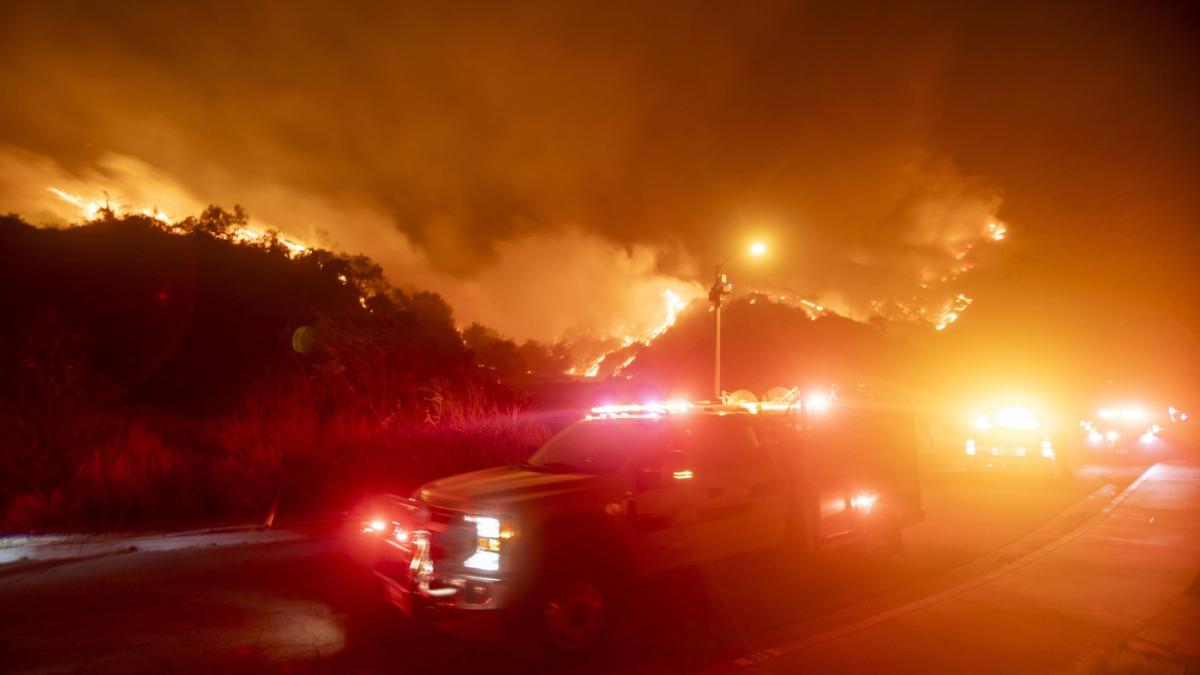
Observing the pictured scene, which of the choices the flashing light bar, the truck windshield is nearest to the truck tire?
the truck windshield

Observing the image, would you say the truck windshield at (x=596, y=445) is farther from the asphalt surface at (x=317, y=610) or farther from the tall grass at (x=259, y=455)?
the tall grass at (x=259, y=455)

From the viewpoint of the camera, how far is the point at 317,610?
249 inches

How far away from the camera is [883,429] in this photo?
8555 millimetres

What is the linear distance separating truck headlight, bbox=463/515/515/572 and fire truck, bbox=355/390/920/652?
1 centimetres

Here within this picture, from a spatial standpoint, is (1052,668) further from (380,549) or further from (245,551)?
(245,551)

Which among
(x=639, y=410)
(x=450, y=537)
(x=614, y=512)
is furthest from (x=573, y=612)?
(x=639, y=410)

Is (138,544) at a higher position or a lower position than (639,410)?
lower

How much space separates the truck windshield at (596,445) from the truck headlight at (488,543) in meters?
1.17

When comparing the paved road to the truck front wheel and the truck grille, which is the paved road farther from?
the truck grille

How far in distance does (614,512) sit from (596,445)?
1257 millimetres

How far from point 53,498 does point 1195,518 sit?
17310mm

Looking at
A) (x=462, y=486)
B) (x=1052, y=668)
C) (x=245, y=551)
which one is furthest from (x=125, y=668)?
(x=1052, y=668)

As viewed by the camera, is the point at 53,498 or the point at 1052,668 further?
the point at 53,498

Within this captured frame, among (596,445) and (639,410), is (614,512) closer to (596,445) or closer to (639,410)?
(596,445)
